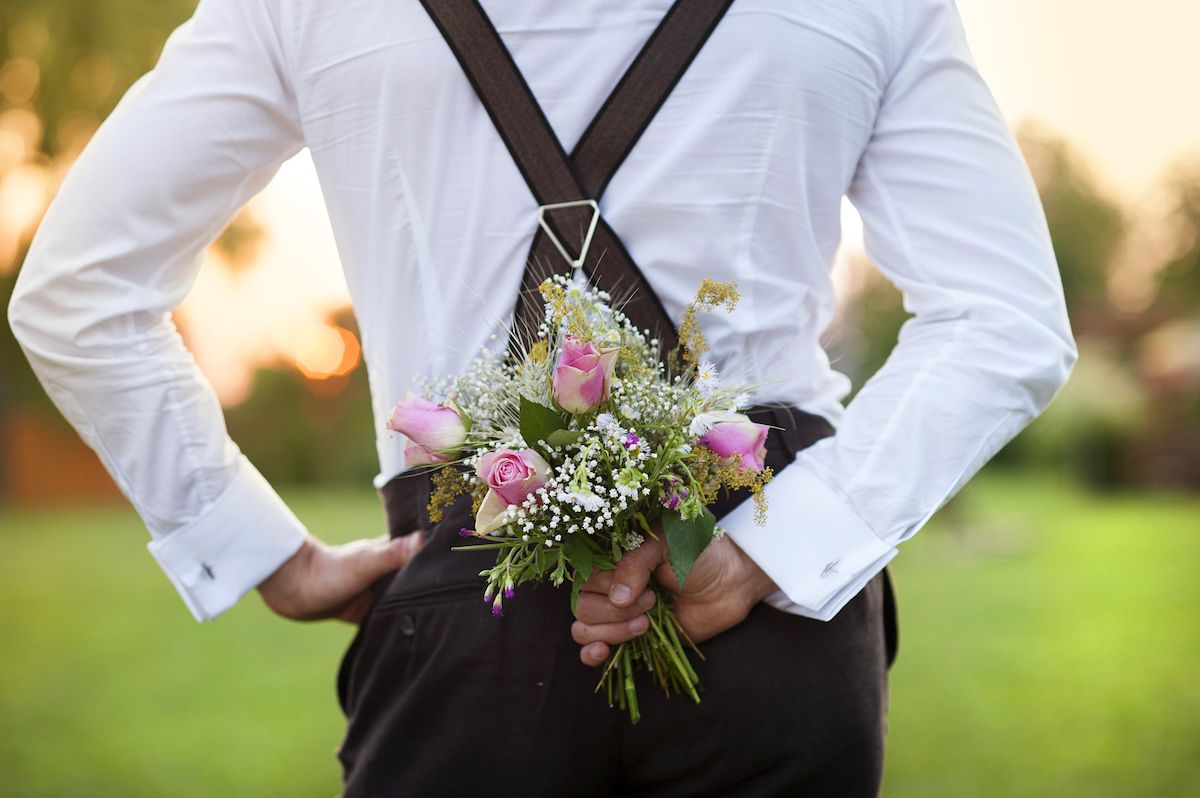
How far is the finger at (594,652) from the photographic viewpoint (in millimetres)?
1396

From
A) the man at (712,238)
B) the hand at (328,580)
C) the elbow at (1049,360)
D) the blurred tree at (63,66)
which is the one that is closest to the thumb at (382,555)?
the hand at (328,580)

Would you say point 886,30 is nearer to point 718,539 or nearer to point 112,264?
point 718,539

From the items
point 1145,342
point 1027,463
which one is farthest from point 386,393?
point 1145,342

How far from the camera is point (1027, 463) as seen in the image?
91.0 ft

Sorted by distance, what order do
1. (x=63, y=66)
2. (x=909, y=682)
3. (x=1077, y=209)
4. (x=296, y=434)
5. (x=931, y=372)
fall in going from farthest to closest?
1. (x=1077, y=209)
2. (x=296, y=434)
3. (x=909, y=682)
4. (x=63, y=66)
5. (x=931, y=372)

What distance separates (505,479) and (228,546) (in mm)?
682

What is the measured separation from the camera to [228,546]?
1.70 metres

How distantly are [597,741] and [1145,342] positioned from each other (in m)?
32.1

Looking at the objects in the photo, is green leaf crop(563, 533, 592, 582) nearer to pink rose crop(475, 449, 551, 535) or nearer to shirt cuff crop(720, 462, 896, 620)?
pink rose crop(475, 449, 551, 535)

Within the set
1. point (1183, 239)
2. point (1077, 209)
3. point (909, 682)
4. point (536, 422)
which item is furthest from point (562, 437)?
point (1077, 209)

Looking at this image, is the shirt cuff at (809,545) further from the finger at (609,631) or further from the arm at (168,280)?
the arm at (168,280)

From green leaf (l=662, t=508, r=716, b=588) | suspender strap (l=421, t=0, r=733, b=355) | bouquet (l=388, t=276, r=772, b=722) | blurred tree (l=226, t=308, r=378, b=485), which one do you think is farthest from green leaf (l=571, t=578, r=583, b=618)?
blurred tree (l=226, t=308, r=378, b=485)

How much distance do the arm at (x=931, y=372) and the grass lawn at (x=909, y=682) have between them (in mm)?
3365

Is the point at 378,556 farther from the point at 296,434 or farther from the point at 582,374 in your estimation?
the point at 296,434
